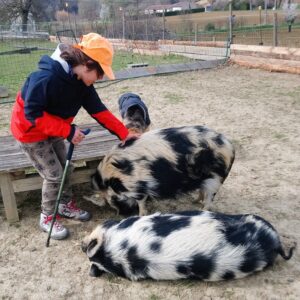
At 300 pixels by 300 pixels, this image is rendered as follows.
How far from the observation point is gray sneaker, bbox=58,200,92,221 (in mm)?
3746

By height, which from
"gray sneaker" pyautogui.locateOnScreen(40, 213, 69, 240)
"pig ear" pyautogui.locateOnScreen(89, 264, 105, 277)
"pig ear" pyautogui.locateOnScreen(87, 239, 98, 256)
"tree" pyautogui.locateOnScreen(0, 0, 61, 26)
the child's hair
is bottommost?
"pig ear" pyautogui.locateOnScreen(89, 264, 105, 277)

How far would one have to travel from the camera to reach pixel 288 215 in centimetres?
367

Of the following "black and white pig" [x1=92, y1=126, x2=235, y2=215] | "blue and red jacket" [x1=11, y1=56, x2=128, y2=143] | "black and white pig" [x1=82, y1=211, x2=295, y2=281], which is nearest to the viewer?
"black and white pig" [x1=82, y1=211, x2=295, y2=281]

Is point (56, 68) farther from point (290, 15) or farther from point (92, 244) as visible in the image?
point (290, 15)

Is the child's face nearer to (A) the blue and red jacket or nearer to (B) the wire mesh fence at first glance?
(A) the blue and red jacket

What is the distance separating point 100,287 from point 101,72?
1481mm

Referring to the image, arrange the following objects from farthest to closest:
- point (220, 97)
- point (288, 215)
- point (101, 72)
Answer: point (220, 97), point (288, 215), point (101, 72)

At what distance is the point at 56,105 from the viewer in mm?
3168

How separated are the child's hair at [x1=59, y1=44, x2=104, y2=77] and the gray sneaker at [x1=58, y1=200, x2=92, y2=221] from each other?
133 cm

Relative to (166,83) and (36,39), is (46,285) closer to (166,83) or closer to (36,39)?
(166,83)

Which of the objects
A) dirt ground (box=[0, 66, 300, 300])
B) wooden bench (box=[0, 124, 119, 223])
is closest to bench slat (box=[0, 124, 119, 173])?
wooden bench (box=[0, 124, 119, 223])

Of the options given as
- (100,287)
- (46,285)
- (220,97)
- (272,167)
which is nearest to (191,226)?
(100,287)

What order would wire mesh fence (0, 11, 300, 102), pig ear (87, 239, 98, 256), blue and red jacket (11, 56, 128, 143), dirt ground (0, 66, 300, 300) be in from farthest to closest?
wire mesh fence (0, 11, 300, 102) < blue and red jacket (11, 56, 128, 143) < pig ear (87, 239, 98, 256) < dirt ground (0, 66, 300, 300)

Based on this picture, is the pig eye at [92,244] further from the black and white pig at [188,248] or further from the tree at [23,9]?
the tree at [23,9]
